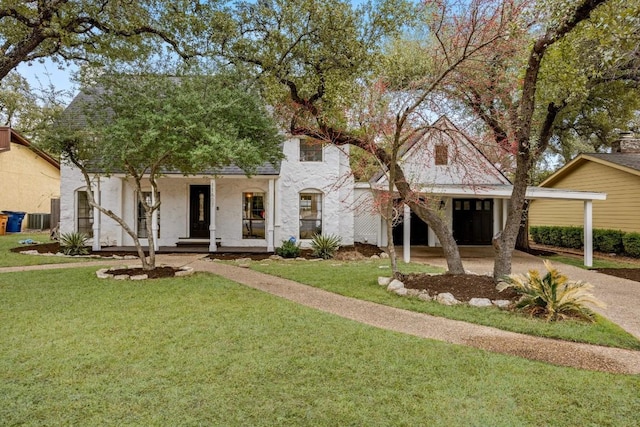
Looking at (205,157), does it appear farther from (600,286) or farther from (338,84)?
(600,286)

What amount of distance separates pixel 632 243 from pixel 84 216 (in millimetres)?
19669

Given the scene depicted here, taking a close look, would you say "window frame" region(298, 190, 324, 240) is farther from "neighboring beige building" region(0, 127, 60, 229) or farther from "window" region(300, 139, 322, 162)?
"neighboring beige building" region(0, 127, 60, 229)

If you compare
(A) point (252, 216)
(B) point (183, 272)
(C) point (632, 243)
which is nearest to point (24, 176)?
(A) point (252, 216)

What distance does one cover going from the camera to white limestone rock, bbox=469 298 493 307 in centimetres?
670

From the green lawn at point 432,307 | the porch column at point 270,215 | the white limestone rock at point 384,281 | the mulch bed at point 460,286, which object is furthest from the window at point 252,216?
the mulch bed at point 460,286

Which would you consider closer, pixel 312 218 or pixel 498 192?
pixel 498 192

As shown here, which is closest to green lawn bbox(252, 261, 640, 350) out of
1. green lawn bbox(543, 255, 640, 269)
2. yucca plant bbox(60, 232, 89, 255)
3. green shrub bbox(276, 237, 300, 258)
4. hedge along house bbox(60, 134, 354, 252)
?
green shrub bbox(276, 237, 300, 258)

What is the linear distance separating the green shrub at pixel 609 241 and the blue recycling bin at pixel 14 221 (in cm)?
2806

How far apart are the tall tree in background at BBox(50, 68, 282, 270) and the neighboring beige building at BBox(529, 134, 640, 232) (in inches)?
528

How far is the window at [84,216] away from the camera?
14578 millimetres

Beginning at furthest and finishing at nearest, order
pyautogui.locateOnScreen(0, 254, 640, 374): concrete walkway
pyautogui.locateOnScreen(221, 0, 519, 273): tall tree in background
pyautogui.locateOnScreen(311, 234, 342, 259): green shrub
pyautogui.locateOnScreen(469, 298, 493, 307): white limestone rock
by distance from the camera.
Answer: pyautogui.locateOnScreen(311, 234, 342, 259): green shrub < pyautogui.locateOnScreen(221, 0, 519, 273): tall tree in background < pyautogui.locateOnScreen(469, 298, 493, 307): white limestone rock < pyautogui.locateOnScreen(0, 254, 640, 374): concrete walkway

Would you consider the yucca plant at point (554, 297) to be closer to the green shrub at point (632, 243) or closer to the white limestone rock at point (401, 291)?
the white limestone rock at point (401, 291)

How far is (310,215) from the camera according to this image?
14961 millimetres

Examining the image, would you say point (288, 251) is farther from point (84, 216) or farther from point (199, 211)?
point (84, 216)
